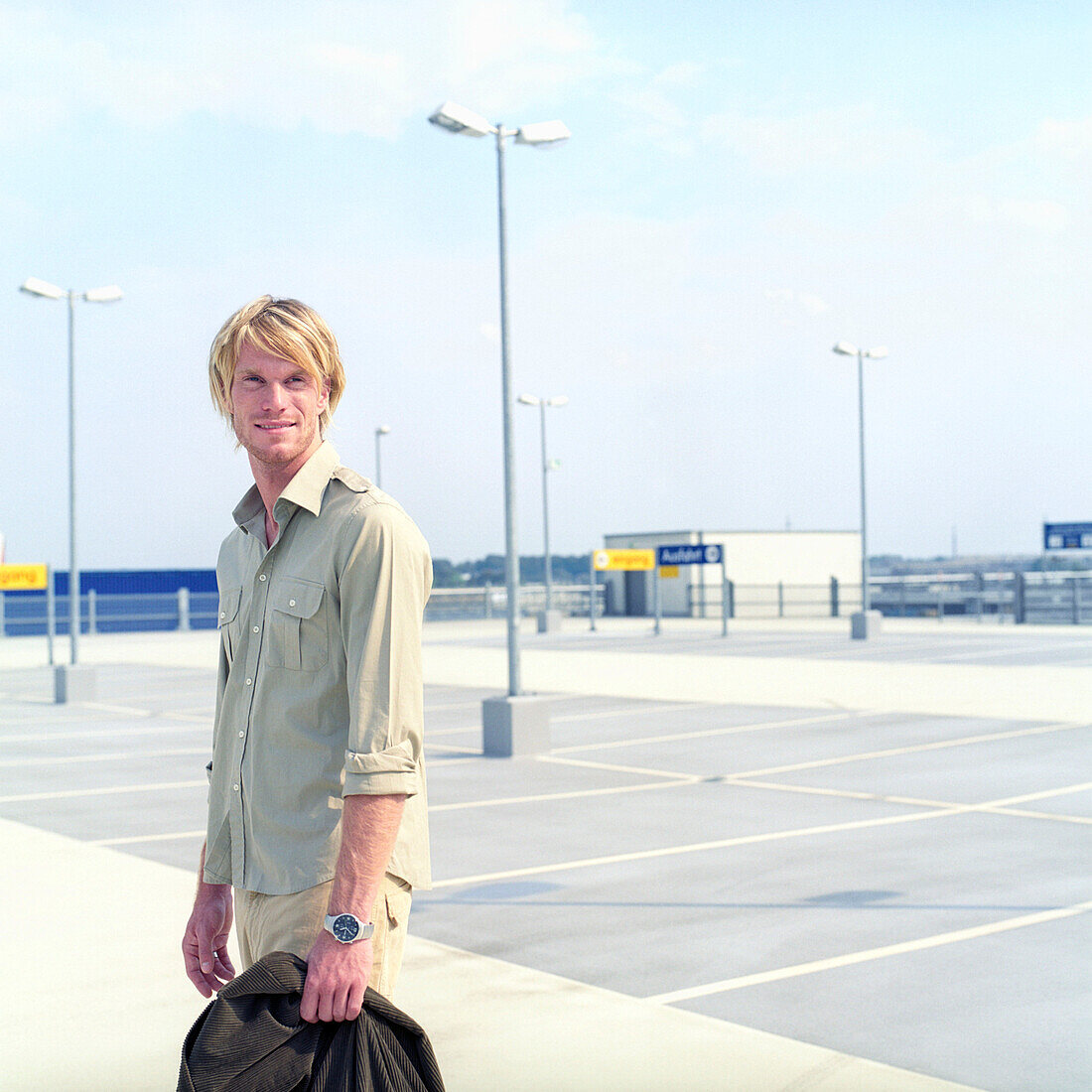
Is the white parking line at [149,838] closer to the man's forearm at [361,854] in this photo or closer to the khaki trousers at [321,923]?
the khaki trousers at [321,923]

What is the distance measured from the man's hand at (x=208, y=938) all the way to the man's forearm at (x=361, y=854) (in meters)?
0.60

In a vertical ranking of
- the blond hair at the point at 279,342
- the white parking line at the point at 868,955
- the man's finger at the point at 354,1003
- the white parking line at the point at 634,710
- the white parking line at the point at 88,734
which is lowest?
the white parking line at the point at 88,734

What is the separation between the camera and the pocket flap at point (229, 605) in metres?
2.75

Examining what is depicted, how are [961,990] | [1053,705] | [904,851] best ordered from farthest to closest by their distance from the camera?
1. [1053,705]
2. [904,851]
3. [961,990]

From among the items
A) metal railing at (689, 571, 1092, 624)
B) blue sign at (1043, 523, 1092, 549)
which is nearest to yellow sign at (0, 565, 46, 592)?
metal railing at (689, 571, 1092, 624)

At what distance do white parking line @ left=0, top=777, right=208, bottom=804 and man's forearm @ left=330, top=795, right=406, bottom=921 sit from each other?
889 centimetres

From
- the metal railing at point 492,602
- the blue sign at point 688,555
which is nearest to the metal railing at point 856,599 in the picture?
the metal railing at point 492,602

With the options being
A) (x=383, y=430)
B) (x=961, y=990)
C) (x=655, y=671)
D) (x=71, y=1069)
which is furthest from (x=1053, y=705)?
(x=383, y=430)

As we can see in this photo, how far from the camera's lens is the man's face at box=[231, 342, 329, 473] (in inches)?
102

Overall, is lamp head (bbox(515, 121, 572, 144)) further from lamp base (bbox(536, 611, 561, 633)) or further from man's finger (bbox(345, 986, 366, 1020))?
lamp base (bbox(536, 611, 561, 633))

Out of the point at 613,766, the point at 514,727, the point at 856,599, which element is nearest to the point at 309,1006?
the point at 613,766

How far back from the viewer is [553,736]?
13953 millimetres

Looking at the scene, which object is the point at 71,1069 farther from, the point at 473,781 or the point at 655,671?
the point at 655,671

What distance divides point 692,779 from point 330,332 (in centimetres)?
863
